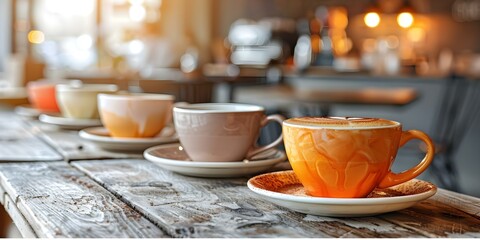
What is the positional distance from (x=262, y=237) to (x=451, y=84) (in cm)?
380

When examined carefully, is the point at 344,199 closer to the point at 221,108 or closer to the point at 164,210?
the point at 164,210

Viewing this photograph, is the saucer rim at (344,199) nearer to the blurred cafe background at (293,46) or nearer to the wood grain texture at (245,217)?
the wood grain texture at (245,217)

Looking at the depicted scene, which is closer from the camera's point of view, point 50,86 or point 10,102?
point 50,86

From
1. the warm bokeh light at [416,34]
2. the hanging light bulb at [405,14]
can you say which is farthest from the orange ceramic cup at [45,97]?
the warm bokeh light at [416,34]

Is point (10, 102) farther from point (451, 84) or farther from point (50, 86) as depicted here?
point (451, 84)

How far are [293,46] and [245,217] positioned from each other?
8.25 metres

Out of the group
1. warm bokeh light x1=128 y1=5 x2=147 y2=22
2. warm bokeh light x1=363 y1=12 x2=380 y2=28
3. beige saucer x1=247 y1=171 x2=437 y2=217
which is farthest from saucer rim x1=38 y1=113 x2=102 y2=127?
warm bokeh light x1=128 y1=5 x2=147 y2=22

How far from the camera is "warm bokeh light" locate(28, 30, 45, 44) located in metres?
7.96

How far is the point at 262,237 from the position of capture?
2.07ft

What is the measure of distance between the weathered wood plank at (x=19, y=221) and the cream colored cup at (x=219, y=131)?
26 cm

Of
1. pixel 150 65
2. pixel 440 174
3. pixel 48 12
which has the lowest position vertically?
pixel 440 174

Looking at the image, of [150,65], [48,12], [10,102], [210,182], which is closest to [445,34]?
[150,65]

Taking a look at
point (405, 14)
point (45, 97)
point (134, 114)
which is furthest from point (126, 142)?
point (405, 14)

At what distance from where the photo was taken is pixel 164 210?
2.43ft
